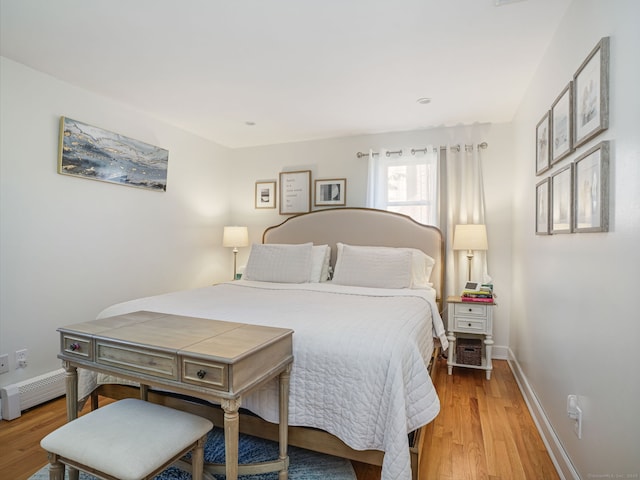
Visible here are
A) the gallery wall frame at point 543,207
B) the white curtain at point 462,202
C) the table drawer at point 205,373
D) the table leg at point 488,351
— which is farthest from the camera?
the white curtain at point 462,202

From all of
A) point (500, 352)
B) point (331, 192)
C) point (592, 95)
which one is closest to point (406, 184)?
point (331, 192)

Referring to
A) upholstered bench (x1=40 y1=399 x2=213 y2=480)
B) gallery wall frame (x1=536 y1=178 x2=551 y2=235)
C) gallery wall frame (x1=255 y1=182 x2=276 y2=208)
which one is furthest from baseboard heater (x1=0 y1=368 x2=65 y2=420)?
gallery wall frame (x1=536 y1=178 x2=551 y2=235)

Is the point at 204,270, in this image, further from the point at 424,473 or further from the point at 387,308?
the point at 424,473

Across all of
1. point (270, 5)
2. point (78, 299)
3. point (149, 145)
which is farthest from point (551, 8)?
point (78, 299)

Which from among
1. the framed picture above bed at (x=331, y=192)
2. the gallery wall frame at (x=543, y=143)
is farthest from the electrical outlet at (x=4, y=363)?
the gallery wall frame at (x=543, y=143)

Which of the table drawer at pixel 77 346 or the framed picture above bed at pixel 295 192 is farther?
the framed picture above bed at pixel 295 192

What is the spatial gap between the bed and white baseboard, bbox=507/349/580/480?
706 millimetres

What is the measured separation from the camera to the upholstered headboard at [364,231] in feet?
12.0

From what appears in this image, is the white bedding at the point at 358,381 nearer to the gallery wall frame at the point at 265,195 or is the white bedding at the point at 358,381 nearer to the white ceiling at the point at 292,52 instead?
the white ceiling at the point at 292,52

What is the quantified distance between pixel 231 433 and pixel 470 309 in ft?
8.23

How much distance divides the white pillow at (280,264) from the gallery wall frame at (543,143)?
2.09 m

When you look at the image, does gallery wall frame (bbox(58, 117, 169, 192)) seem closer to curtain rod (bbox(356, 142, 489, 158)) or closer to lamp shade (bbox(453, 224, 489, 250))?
curtain rod (bbox(356, 142, 489, 158))

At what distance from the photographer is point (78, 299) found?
9.61 ft

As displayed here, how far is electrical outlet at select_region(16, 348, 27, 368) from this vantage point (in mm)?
2537
